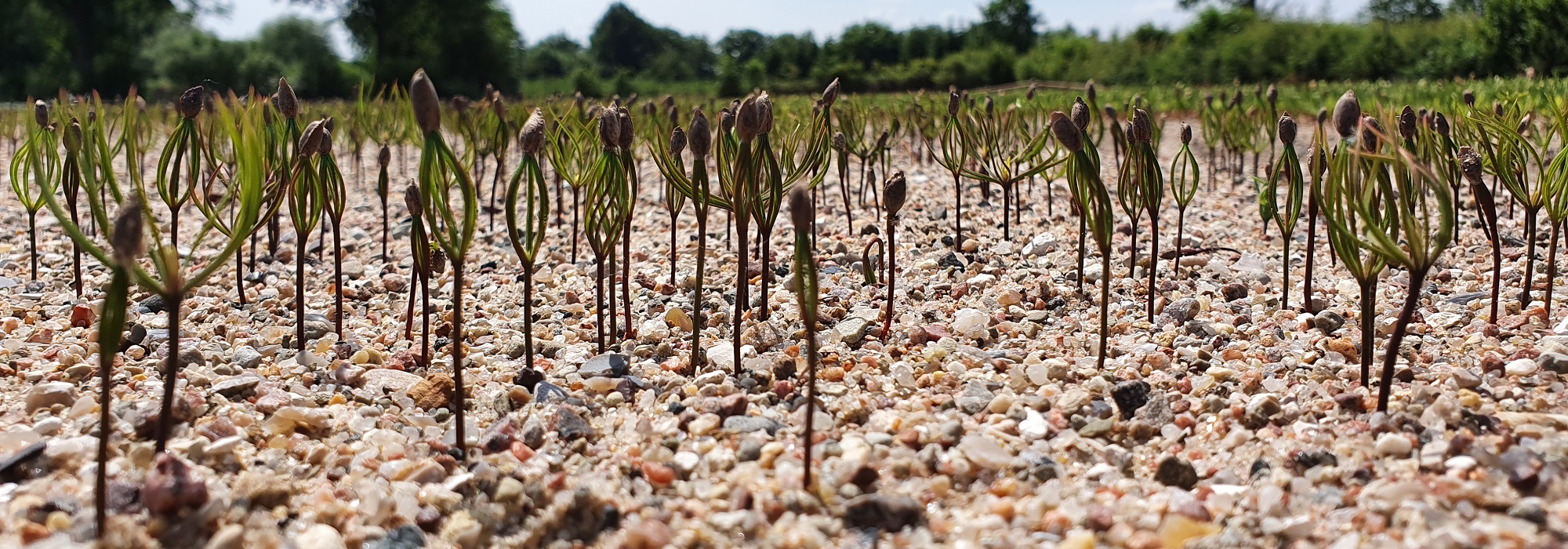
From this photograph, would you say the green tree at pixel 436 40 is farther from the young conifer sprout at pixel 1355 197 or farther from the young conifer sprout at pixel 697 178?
the young conifer sprout at pixel 1355 197

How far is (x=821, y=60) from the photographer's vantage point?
44.5 m

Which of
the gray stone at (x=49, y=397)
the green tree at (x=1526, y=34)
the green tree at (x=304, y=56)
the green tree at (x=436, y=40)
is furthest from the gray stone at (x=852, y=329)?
the green tree at (x=436, y=40)

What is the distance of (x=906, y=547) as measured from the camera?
5.18 ft

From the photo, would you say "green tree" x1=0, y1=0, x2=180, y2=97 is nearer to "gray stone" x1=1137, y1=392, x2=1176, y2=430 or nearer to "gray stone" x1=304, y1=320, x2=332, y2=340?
"gray stone" x1=304, y1=320, x2=332, y2=340

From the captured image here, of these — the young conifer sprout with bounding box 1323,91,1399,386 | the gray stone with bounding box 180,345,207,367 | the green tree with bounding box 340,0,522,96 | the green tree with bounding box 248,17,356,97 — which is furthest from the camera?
the green tree with bounding box 248,17,356,97

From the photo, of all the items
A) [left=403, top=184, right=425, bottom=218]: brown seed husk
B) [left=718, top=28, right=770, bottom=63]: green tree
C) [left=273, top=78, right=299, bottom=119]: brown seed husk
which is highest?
[left=718, top=28, right=770, bottom=63]: green tree

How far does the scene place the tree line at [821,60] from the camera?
59.5 feet

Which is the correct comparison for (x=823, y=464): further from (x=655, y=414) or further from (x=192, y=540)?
(x=192, y=540)

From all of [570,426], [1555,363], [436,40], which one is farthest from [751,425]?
[436,40]

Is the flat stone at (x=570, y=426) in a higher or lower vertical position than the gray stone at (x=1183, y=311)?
lower

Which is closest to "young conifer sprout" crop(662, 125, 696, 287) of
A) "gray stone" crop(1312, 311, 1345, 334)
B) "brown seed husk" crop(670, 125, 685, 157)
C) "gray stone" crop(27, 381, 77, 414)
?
"brown seed husk" crop(670, 125, 685, 157)

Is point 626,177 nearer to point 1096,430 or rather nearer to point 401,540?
point 401,540

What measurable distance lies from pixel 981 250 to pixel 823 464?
223 cm

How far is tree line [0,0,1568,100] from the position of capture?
→ 18.1 metres
